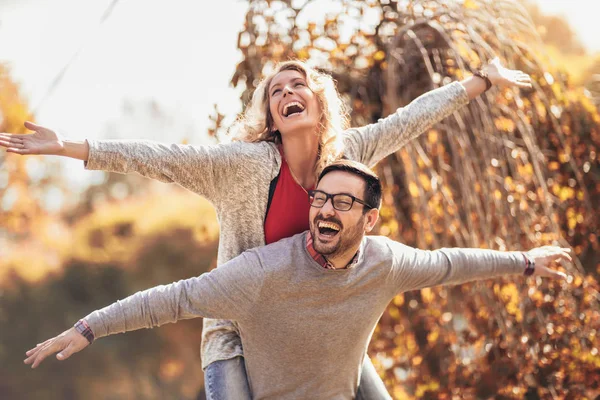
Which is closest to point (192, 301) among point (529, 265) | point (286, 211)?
point (286, 211)

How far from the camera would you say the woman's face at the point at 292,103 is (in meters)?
1.99

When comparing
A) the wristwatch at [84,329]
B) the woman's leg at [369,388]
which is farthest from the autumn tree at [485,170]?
the wristwatch at [84,329]

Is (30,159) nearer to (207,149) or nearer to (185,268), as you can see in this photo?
(185,268)

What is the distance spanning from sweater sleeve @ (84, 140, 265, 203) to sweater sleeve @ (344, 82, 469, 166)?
301 millimetres

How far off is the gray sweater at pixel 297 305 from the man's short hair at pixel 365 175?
0.11m

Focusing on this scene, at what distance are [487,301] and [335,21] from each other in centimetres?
134

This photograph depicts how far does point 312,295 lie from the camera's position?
6.13ft

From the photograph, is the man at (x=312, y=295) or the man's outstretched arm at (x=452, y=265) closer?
the man at (x=312, y=295)

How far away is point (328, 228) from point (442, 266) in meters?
0.37

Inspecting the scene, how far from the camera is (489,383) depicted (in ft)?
11.2

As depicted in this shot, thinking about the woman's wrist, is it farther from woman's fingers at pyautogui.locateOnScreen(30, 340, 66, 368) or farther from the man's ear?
the man's ear

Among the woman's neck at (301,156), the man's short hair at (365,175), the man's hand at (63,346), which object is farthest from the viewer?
the woman's neck at (301,156)

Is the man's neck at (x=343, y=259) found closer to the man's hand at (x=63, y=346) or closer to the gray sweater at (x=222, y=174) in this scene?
the gray sweater at (x=222, y=174)

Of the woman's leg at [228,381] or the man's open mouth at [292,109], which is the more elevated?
the man's open mouth at [292,109]
